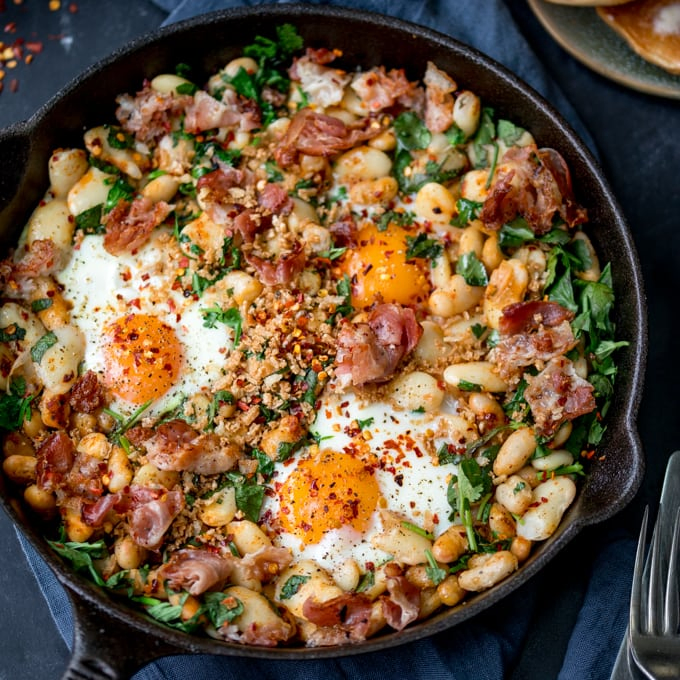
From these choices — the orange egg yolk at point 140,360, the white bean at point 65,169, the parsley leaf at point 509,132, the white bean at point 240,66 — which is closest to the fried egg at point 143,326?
the orange egg yolk at point 140,360

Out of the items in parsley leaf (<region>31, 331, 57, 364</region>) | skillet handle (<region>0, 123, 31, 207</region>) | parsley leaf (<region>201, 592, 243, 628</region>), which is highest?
skillet handle (<region>0, 123, 31, 207</region>)

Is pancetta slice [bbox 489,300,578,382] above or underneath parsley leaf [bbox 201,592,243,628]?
underneath

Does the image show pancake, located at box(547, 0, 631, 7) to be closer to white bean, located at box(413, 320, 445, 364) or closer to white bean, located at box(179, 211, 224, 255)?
white bean, located at box(413, 320, 445, 364)

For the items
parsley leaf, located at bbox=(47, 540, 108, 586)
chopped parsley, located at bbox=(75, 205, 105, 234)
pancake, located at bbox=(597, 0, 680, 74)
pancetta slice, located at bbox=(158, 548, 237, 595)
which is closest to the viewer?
pancetta slice, located at bbox=(158, 548, 237, 595)

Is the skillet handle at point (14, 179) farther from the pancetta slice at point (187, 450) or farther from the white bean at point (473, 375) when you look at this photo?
the white bean at point (473, 375)

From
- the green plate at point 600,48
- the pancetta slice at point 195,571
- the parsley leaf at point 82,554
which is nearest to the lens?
the pancetta slice at point 195,571

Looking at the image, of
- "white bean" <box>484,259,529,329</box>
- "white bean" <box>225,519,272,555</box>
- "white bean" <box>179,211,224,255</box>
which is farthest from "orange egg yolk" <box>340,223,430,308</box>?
"white bean" <box>225,519,272,555</box>

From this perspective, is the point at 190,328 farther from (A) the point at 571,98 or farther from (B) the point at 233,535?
(A) the point at 571,98
